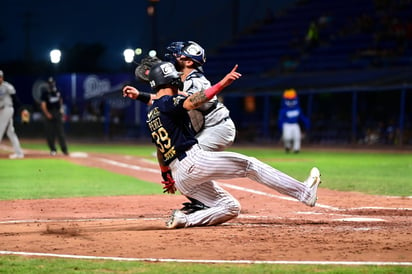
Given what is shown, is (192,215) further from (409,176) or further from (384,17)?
(384,17)

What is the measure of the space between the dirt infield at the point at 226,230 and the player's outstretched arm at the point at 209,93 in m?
1.31

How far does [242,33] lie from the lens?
45375 millimetres

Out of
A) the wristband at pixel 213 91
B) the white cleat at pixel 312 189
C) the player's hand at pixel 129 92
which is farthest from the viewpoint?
the player's hand at pixel 129 92

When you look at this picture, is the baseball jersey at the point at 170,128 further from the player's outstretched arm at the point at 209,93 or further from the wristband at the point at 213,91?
the wristband at the point at 213,91

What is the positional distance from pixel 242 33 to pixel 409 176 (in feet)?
97.7

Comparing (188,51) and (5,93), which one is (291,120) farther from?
(188,51)

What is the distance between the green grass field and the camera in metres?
5.83

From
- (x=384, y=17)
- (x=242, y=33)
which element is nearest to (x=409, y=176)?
(x=384, y=17)

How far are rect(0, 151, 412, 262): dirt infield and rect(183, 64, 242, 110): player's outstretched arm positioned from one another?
131cm

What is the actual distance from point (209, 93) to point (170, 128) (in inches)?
27.2

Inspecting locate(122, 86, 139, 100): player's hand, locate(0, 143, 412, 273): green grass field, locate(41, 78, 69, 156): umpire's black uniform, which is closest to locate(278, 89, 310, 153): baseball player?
locate(0, 143, 412, 273): green grass field

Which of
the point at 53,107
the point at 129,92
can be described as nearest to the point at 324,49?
the point at 53,107

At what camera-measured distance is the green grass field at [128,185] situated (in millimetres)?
5832

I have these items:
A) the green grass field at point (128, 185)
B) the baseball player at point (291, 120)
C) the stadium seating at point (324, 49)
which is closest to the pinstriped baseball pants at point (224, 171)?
the green grass field at point (128, 185)
